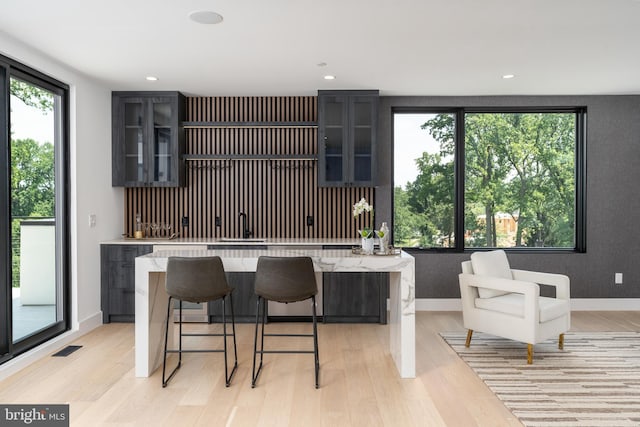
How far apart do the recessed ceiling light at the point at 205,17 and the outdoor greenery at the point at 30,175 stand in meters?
1.77

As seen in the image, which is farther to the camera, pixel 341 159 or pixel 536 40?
pixel 341 159

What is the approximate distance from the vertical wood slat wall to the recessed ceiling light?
2304mm

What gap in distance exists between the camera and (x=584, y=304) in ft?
17.5

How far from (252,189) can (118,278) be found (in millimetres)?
1823

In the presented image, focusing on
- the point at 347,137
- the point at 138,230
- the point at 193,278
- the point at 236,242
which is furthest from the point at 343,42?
the point at 138,230

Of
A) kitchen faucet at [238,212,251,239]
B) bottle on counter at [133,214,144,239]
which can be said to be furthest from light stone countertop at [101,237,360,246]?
kitchen faucet at [238,212,251,239]

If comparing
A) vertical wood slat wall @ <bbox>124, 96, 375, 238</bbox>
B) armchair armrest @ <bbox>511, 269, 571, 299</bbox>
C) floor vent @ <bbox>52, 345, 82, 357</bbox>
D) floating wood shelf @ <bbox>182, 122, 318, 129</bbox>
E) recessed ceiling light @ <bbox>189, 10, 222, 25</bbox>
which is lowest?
floor vent @ <bbox>52, 345, 82, 357</bbox>

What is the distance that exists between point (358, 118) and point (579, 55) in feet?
7.26

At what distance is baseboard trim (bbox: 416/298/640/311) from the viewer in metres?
5.32

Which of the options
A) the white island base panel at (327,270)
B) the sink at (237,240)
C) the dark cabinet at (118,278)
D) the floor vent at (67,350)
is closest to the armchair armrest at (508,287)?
the white island base panel at (327,270)

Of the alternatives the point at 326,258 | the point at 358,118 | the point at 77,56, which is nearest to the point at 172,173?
the point at 77,56

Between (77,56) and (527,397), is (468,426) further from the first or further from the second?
(77,56)

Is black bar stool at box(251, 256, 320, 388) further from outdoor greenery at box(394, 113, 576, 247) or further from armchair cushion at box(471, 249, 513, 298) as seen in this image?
outdoor greenery at box(394, 113, 576, 247)

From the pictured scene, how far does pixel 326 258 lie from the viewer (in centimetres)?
338
